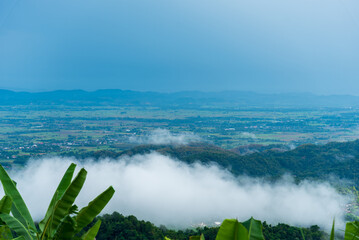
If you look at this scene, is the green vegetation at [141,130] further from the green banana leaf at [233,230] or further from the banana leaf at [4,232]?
the green banana leaf at [233,230]

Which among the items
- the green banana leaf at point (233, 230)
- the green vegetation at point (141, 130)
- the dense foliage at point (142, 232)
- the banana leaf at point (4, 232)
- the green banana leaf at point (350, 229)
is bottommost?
the green vegetation at point (141, 130)

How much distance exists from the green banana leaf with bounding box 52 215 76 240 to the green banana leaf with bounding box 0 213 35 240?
0.85 feet

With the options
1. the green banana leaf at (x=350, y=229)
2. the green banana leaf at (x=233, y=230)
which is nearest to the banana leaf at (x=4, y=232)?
the green banana leaf at (x=233, y=230)

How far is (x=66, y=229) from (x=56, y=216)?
25cm

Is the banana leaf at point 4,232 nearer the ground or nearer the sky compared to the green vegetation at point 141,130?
nearer the sky

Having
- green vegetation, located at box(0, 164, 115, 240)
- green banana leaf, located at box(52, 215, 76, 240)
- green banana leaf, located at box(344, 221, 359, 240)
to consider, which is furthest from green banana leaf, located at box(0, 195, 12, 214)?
green banana leaf, located at box(344, 221, 359, 240)

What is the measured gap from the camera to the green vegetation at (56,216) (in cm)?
345

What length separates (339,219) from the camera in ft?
139

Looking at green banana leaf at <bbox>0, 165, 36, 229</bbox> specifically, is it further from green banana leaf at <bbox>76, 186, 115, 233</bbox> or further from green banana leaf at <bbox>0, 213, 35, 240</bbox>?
green banana leaf at <bbox>76, 186, 115, 233</bbox>

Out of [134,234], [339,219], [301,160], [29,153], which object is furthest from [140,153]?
[134,234]

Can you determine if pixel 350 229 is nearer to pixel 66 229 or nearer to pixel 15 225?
pixel 66 229

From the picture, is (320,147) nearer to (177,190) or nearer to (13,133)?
(177,190)

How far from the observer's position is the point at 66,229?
11.6ft

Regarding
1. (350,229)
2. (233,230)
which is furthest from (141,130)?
(233,230)
